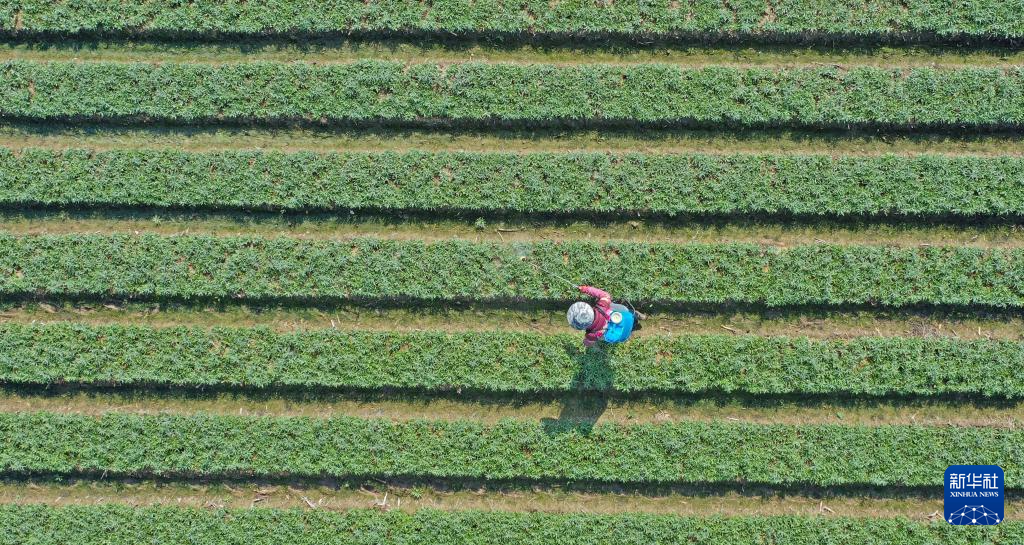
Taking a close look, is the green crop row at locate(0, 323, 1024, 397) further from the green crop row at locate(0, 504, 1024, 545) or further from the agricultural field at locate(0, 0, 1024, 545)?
the green crop row at locate(0, 504, 1024, 545)

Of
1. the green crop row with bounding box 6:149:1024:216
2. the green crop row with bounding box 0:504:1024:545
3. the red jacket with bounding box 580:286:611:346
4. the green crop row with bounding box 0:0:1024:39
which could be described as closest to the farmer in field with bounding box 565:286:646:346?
the red jacket with bounding box 580:286:611:346

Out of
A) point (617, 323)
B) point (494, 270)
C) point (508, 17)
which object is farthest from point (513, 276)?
point (508, 17)

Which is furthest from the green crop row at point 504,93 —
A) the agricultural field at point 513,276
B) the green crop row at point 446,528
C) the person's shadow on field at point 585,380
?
the green crop row at point 446,528

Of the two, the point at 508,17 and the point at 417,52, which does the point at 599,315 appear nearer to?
the point at 508,17

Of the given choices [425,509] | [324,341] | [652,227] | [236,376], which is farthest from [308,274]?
[652,227]

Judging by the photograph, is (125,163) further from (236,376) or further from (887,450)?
(887,450)

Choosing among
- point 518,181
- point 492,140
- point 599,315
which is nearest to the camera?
point 599,315
